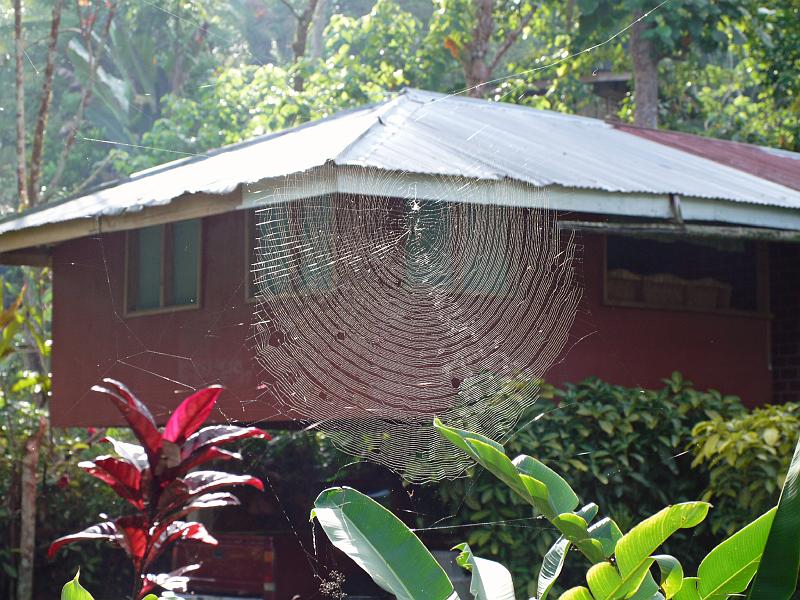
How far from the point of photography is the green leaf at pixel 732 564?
168 cm

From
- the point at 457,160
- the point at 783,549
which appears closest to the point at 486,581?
the point at 783,549

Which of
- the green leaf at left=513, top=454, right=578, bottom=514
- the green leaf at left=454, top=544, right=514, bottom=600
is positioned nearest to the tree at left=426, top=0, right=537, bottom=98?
the green leaf at left=513, top=454, right=578, bottom=514

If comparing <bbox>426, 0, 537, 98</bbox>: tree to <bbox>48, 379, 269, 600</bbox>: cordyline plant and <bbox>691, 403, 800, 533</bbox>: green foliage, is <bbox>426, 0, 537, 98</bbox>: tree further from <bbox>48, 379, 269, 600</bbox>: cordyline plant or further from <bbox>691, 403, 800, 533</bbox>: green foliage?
<bbox>48, 379, 269, 600</bbox>: cordyline plant

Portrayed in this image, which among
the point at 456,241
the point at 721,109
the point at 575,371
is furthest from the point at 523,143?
the point at 721,109

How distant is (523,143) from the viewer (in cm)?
624

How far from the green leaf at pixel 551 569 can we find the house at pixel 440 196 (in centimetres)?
236

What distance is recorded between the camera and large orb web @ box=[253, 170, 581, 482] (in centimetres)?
412

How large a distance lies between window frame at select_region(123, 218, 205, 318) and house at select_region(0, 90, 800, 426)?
1 cm

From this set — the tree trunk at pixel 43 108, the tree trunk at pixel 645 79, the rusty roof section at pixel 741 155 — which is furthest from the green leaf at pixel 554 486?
the tree trunk at pixel 645 79

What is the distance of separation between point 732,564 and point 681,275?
614cm

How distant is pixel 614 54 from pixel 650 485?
10445mm

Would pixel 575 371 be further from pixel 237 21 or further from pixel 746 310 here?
pixel 237 21

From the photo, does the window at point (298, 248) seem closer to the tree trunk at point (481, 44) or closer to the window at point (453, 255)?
the window at point (453, 255)

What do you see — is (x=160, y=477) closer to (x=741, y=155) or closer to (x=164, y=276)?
(x=164, y=276)
